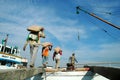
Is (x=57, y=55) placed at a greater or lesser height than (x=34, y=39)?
lesser

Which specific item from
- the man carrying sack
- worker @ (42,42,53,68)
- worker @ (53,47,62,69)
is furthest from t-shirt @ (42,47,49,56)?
worker @ (53,47,62,69)

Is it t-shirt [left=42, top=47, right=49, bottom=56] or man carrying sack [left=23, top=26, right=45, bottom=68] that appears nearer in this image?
man carrying sack [left=23, top=26, right=45, bottom=68]

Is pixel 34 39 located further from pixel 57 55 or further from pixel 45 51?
pixel 57 55

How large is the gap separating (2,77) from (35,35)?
566 centimetres

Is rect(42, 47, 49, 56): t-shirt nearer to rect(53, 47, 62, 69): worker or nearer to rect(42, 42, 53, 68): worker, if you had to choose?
rect(42, 42, 53, 68): worker

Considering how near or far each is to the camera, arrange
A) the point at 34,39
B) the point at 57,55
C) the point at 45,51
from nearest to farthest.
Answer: the point at 34,39
the point at 45,51
the point at 57,55

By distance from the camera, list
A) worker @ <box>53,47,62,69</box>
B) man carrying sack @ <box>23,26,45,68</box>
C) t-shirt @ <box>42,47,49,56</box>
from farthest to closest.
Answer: worker @ <box>53,47,62,69</box>
t-shirt @ <box>42,47,49,56</box>
man carrying sack @ <box>23,26,45,68</box>

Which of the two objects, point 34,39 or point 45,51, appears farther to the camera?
point 45,51

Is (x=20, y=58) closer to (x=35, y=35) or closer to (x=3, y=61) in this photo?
(x=3, y=61)

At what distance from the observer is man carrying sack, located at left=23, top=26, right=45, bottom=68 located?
24.3ft

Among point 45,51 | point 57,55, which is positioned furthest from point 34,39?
point 57,55

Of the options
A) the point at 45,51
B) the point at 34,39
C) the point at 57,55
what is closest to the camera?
the point at 34,39

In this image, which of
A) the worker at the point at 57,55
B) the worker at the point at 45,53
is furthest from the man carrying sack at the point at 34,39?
the worker at the point at 57,55

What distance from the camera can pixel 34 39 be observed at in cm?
777
